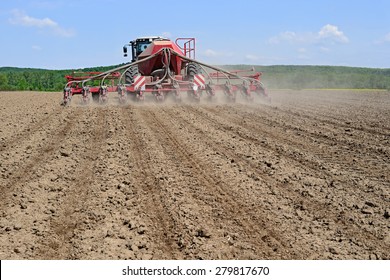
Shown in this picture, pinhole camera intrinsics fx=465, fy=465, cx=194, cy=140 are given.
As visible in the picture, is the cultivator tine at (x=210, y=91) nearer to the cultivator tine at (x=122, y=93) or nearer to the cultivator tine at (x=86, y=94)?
the cultivator tine at (x=122, y=93)

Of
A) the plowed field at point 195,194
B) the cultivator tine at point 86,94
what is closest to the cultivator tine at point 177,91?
the cultivator tine at point 86,94

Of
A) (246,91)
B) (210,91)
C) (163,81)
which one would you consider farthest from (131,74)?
(246,91)

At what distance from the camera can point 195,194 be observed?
5.68 m

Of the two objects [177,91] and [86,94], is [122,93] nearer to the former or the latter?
[86,94]

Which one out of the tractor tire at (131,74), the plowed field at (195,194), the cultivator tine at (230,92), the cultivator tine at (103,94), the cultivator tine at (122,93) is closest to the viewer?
the plowed field at (195,194)

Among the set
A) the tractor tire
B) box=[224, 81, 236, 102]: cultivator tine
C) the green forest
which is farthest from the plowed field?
the green forest

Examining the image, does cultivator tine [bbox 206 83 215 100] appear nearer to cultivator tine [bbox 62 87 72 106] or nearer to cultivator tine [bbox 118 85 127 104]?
cultivator tine [bbox 118 85 127 104]

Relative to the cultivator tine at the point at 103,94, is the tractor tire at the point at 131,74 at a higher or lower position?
higher

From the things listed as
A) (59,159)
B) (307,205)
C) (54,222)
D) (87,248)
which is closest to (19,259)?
(87,248)

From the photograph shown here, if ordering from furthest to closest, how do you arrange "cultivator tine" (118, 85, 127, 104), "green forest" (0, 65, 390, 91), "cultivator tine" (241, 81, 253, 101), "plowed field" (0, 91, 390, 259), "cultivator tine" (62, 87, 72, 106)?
1. "green forest" (0, 65, 390, 91)
2. "cultivator tine" (241, 81, 253, 101)
3. "cultivator tine" (62, 87, 72, 106)
4. "cultivator tine" (118, 85, 127, 104)
5. "plowed field" (0, 91, 390, 259)

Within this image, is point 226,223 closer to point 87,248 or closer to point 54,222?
point 87,248

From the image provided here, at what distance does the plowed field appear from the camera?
426cm

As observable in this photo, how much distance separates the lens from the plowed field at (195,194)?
168 inches

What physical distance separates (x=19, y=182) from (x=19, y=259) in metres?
2.54
